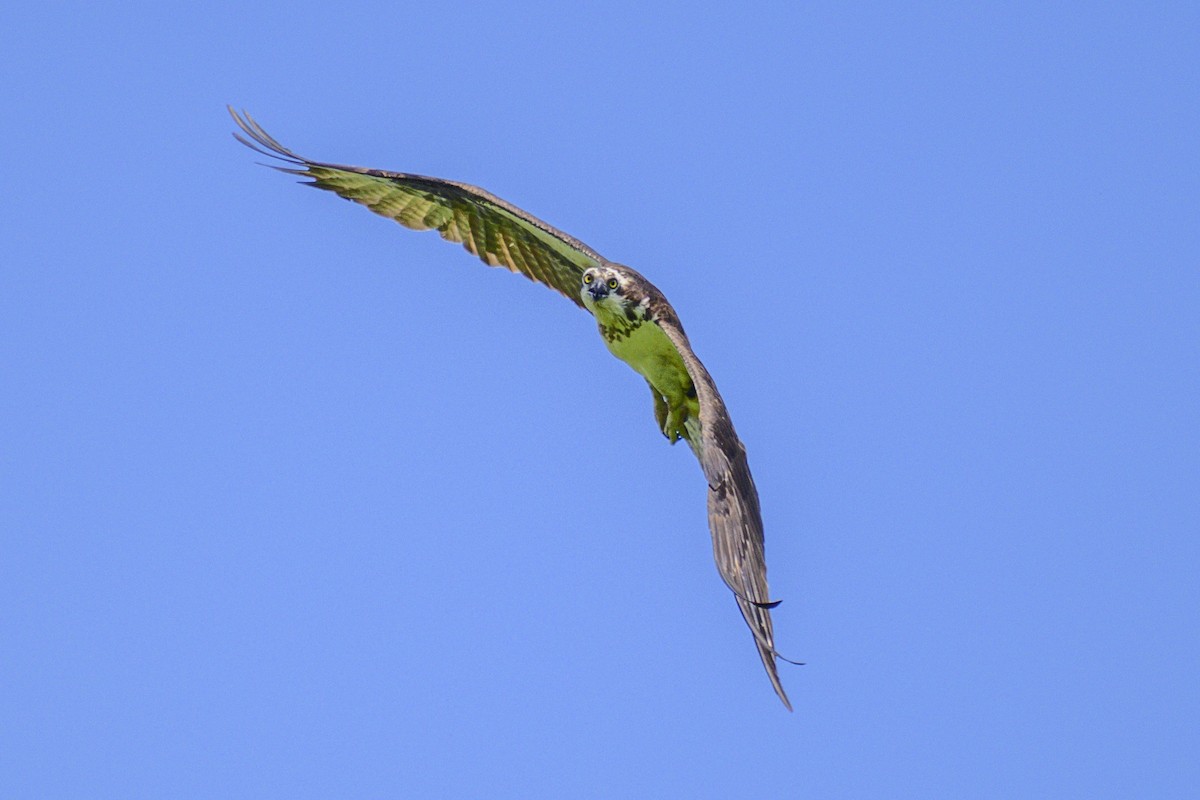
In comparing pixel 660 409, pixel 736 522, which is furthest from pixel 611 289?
pixel 736 522

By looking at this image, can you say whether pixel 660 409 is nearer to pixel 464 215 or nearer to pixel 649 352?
pixel 649 352

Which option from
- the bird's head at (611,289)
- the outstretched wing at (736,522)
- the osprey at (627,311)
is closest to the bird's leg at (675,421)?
the osprey at (627,311)

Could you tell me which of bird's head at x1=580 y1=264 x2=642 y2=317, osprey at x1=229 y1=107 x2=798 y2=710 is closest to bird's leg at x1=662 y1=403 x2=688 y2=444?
osprey at x1=229 y1=107 x2=798 y2=710

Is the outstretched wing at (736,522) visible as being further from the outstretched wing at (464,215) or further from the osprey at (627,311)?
the outstretched wing at (464,215)

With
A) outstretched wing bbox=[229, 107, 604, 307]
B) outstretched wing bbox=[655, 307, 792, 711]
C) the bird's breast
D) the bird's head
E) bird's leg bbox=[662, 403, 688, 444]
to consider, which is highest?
outstretched wing bbox=[229, 107, 604, 307]

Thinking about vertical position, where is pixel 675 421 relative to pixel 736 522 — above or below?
above

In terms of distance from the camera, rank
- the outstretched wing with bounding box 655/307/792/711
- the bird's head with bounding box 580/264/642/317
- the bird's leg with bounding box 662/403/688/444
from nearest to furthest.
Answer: the outstretched wing with bounding box 655/307/792/711, the bird's head with bounding box 580/264/642/317, the bird's leg with bounding box 662/403/688/444

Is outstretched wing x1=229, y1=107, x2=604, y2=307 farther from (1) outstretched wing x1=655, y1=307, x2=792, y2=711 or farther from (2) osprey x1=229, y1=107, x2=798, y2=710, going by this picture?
(1) outstretched wing x1=655, y1=307, x2=792, y2=711
